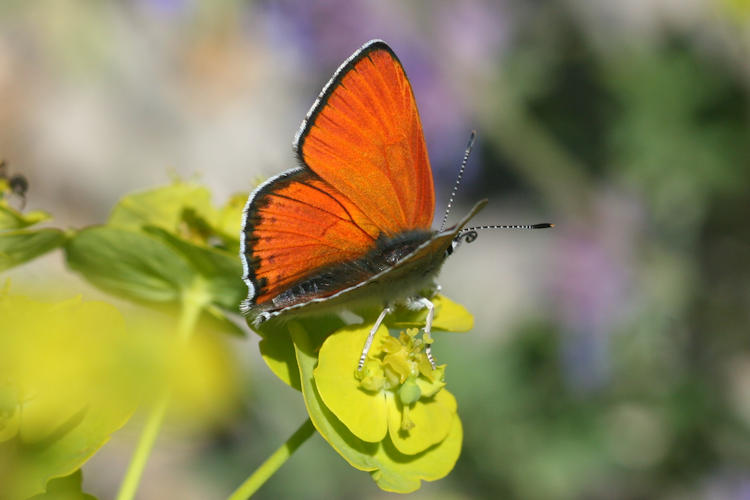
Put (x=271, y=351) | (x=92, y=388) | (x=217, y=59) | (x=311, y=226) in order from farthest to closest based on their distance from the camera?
(x=217, y=59), (x=311, y=226), (x=271, y=351), (x=92, y=388)

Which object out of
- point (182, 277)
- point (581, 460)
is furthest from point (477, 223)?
point (182, 277)

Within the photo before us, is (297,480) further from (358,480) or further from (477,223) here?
(477,223)

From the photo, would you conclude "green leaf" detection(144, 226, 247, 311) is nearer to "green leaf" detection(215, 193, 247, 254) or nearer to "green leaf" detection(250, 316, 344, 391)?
"green leaf" detection(215, 193, 247, 254)

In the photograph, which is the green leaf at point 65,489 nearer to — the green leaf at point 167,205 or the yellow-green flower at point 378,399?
the yellow-green flower at point 378,399

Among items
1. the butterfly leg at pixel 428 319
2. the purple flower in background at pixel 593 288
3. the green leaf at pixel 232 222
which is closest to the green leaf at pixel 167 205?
the green leaf at pixel 232 222

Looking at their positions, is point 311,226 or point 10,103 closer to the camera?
point 311,226

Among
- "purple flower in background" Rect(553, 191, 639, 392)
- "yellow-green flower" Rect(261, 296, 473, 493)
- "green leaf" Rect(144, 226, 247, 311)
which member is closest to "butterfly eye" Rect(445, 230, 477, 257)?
"yellow-green flower" Rect(261, 296, 473, 493)

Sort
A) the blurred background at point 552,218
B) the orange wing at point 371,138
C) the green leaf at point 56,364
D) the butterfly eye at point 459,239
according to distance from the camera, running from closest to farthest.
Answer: the green leaf at point 56,364 → the orange wing at point 371,138 → the butterfly eye at point 459,239 → the blurred background at point 552,218
